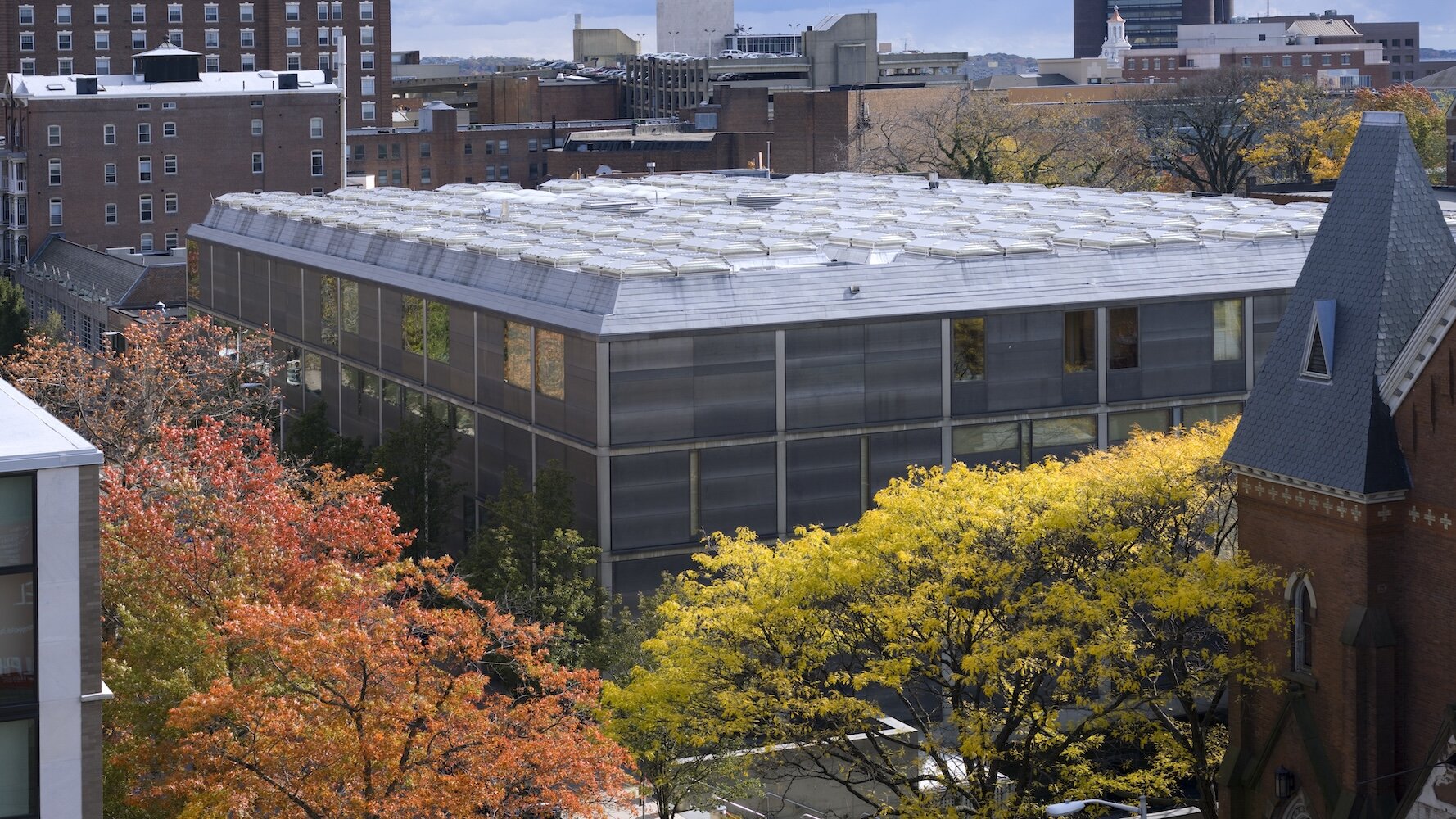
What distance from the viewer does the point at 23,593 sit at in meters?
27.7

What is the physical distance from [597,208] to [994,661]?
156ft

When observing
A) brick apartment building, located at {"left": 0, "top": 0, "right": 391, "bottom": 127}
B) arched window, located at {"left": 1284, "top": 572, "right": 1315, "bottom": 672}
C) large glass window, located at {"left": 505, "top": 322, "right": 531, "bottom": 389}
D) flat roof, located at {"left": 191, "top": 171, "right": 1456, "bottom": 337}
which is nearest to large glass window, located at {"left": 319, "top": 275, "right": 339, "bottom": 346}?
flat roof, located at {"left": 191, "top": 171, "right": 1456, "bottom": 337}

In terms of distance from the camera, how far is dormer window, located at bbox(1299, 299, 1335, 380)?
39.0 m

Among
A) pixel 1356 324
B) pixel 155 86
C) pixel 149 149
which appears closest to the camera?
pixel 1356 324

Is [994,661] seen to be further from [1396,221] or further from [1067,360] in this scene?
[1067,360]

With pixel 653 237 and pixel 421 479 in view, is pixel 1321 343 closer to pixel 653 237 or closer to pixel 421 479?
pixel 421 479

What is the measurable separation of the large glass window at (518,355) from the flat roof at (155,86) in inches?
3624

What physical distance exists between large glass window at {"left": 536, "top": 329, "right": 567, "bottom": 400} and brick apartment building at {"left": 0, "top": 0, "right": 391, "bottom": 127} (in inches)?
5055

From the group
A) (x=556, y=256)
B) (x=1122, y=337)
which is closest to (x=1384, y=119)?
(x=1122, y=337)

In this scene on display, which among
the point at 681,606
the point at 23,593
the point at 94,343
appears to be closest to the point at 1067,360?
the point at 681,606

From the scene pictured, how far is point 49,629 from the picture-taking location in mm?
27672

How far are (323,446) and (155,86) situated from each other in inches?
3540

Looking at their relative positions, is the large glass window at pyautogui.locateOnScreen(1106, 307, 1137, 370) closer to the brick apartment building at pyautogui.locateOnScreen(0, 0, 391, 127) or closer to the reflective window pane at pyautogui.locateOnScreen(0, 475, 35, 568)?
the reflective window pane at pyautogui.locateOnScreen(0, 475, 35, 568)

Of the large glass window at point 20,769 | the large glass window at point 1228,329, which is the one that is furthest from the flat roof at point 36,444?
the large glass window at point 1228,329
